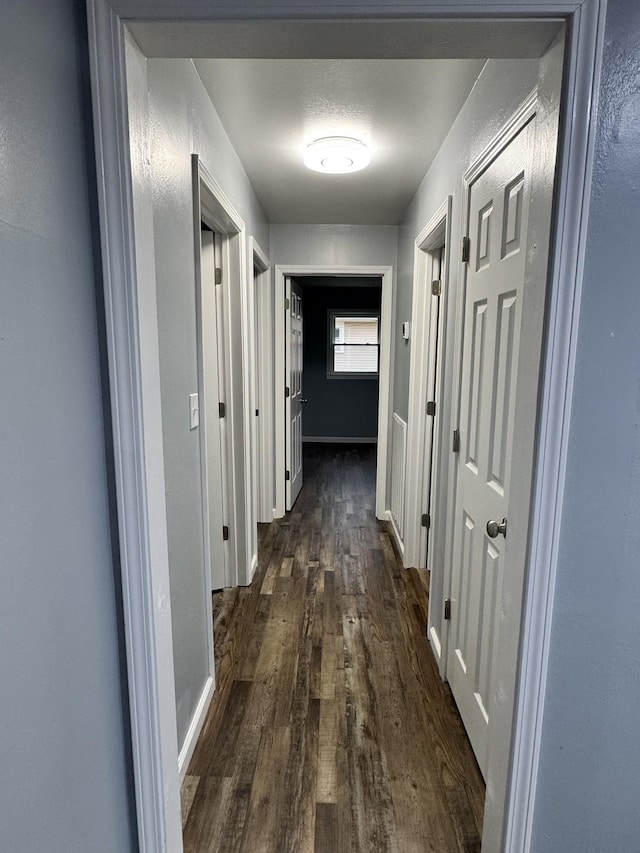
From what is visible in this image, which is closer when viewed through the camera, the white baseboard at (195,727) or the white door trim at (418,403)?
the white baseboard at (195,727)

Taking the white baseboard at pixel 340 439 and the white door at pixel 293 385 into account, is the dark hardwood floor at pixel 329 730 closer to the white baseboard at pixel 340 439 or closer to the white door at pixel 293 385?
the white door at pixel 293 385

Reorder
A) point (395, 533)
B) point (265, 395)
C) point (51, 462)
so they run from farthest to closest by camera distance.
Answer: point (265, 395), point (395, 533), point (51, 462)

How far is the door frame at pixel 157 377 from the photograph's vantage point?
0.81m

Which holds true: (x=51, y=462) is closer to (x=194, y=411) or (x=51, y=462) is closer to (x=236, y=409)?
(x=194, y=411)

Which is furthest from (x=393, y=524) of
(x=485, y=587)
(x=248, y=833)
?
(x=248, y=833)

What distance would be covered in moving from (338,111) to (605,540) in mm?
1876

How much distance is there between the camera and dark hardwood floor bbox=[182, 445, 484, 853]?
4.40ft

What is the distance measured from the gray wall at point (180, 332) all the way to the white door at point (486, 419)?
0.97 meters

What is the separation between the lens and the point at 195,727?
162cm

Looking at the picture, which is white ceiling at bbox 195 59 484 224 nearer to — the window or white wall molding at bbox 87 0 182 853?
white wall molding at bbox 87 0 182 853

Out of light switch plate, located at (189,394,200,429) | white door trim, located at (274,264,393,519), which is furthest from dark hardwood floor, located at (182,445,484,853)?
light switch plate, located at (189,394,200,429)

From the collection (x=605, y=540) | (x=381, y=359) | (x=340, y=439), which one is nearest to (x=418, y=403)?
(x=381, y=359)

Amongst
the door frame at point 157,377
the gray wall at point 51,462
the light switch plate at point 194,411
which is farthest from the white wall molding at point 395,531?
the gray wall at point 51,462

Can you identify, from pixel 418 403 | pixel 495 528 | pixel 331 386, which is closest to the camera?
pixel 495 528
